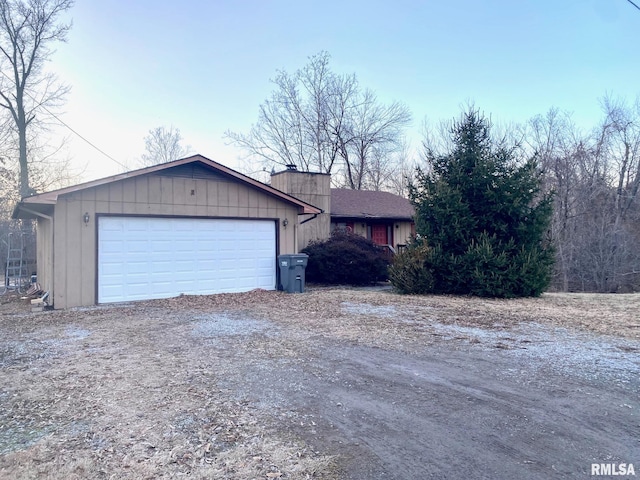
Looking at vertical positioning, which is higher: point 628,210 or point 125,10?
point 125,10

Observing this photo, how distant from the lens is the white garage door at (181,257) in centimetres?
1043

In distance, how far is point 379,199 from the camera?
846 inches

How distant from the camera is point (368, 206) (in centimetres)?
2023

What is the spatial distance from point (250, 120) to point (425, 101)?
11.6 metres

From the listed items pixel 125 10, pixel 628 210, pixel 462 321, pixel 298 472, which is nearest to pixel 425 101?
pixel 628 210

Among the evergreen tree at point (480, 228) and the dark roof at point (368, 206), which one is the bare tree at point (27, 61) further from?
the evergreen tree at point (480, 228)

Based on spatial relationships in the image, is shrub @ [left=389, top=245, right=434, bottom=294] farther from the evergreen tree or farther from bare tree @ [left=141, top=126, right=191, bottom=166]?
bare tree @ [left=141, top=126, right=191, bottom=166]

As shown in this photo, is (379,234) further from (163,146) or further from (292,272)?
(163,146)

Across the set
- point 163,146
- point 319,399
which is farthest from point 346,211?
point 163,146

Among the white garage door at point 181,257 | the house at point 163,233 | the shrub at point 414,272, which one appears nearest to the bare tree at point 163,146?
the house at point 163,233

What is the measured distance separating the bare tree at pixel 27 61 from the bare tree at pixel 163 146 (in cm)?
1286

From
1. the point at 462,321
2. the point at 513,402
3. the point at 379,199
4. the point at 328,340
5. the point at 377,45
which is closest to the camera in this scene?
the point at 513,402

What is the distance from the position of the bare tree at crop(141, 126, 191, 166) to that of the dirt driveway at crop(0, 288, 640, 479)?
29391 millimetres

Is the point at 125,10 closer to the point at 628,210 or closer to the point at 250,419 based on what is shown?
the point at 250,419
